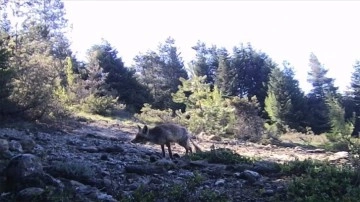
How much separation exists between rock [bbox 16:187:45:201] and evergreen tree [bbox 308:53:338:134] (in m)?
39.1

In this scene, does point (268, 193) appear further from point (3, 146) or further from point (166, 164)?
point (3, 146)

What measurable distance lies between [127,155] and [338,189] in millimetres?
5695

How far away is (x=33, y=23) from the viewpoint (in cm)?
3284

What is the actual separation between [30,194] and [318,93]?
4797 cm

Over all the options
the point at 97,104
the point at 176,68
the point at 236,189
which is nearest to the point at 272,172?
the point at 236,189

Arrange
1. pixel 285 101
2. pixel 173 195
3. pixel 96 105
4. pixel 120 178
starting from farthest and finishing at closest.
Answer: pixel 285 101 → pixel 96 105 → pixel 120 178 → pixel 173 195

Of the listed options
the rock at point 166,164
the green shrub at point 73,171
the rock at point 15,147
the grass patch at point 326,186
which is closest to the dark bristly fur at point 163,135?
the rock at point 166,164

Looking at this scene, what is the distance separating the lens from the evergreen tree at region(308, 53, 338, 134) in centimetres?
4297

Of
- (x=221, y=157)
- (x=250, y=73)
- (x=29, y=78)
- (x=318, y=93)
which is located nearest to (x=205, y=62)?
(x=250, y=73)

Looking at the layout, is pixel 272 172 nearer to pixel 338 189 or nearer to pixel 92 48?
pixel 338 189

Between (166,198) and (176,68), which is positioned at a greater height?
(176,68)

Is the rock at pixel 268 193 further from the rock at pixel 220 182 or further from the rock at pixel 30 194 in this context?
the rock at pixel 30 194

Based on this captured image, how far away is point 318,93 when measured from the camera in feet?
166

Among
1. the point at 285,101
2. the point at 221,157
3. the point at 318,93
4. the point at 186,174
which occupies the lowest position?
the point at 186,174
